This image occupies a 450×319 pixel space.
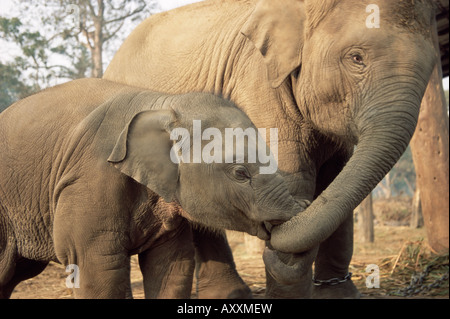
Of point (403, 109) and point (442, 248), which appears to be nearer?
point (403, 109)

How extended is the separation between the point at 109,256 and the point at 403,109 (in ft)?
4.61

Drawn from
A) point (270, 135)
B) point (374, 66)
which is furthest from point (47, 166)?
point (374, 66)

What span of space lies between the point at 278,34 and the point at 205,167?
0.96 meters

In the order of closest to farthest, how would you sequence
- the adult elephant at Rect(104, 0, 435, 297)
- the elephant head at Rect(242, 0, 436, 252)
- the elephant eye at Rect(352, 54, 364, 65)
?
the adult elephant at Rect(104, 0, 435, 297) < the elephant head at Rect(242, 0, 436, 252) < the elephant eye at Rect(352, 54, 364, 65)

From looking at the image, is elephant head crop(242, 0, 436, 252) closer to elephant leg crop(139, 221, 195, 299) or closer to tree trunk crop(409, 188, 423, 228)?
elephant leg crop(139, 221, 195, 299)

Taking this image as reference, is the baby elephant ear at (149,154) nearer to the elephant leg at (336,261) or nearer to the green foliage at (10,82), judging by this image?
the elephant leg at (336,261)

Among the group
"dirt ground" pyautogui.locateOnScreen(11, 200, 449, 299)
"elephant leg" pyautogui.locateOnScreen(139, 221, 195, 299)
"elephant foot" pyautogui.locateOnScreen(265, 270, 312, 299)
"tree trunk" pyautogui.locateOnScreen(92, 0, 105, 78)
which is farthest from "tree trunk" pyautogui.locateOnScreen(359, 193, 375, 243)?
"elephant leg" pyautogui.locateOnScreen(139, 221, 195, 299)

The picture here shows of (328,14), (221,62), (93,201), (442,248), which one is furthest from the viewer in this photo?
(442,248)

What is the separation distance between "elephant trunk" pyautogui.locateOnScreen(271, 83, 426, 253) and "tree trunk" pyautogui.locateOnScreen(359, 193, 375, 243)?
6.63 meters

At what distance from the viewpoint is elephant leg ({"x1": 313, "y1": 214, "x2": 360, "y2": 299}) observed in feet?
12.4

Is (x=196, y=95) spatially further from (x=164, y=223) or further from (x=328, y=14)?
(x=328, y=14)

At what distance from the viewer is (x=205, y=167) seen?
Answer: 7.51ft

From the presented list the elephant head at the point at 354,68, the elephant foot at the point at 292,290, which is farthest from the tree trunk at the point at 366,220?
the elephant head at the point at 354,68
